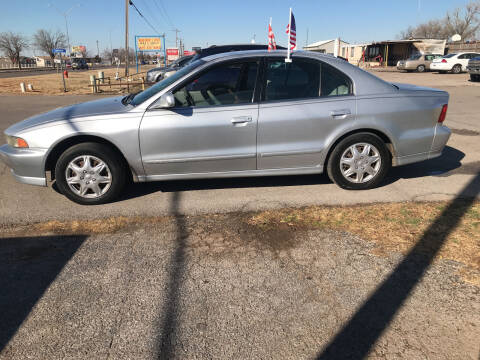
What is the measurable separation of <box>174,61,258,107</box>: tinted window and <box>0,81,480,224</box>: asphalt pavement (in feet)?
3.75

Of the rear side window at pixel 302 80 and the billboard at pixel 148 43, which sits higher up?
the billboard at pixel 148 43

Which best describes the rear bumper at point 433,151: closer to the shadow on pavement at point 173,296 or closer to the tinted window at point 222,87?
the tinted window at point 222,87

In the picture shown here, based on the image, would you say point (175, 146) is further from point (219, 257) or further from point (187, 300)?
point (187, 300)

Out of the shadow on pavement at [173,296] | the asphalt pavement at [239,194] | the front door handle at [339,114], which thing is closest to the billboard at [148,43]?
the asphalt pavement at [239,194]

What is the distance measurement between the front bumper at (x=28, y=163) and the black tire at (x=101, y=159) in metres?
0.19

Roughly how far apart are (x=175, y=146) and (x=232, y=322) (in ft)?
7.54

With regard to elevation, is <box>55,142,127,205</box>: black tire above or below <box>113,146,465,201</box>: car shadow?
above

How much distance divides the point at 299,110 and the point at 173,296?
2572 mm

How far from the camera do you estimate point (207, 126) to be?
421cm

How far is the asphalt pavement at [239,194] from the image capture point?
4.28 m

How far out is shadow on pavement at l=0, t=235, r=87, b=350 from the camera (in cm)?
256

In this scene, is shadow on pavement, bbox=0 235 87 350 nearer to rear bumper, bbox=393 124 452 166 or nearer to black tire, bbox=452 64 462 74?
rear bumper, bbox=393 124 452 166

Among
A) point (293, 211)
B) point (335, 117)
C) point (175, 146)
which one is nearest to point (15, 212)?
point (175, 146)

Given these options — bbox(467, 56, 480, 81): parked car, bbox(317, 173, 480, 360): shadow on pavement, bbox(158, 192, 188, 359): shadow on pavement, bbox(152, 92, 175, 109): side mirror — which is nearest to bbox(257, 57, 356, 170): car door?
bbox(152, 92, 175, 109): side mirror
